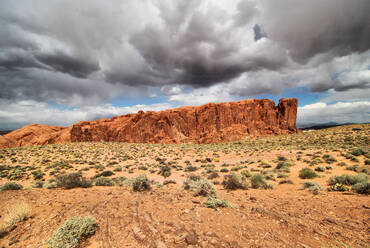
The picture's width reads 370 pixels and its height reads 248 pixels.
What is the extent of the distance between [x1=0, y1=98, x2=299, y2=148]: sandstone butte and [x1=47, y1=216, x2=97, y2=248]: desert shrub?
169 feet

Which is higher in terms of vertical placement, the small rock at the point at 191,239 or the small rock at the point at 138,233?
the small rock at the point at 191,239

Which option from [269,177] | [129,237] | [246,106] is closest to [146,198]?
[129,237]

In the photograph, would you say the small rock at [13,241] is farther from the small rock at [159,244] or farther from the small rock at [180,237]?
the small rock at [180,237]

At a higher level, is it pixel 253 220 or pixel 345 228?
pixel 345 228

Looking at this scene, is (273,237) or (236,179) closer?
(273,237)

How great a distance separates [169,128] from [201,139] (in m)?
13.7

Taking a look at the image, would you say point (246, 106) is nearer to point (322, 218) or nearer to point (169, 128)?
point (169, 128)

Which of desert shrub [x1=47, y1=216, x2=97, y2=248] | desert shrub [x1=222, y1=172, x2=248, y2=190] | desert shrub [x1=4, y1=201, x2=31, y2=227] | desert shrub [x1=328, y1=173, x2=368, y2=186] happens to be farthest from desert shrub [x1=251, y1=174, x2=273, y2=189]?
desert shrub [x1=4, y1=201, x2=31, y2=227]

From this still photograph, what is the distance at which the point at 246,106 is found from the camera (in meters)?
59.7

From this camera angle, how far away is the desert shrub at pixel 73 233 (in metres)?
3.37

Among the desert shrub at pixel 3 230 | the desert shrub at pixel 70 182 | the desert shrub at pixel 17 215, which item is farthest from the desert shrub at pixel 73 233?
the desert shrub at pixel 70 182

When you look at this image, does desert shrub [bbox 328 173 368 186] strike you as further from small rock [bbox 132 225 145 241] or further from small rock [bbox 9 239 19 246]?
small rock [bbox 9 239 19 246]

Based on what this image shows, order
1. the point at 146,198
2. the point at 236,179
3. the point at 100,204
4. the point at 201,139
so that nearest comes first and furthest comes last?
the point at 100,204
the point at 146,198
the point at 236,179
the point at 201,139

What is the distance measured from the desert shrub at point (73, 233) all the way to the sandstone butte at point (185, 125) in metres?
51.6
